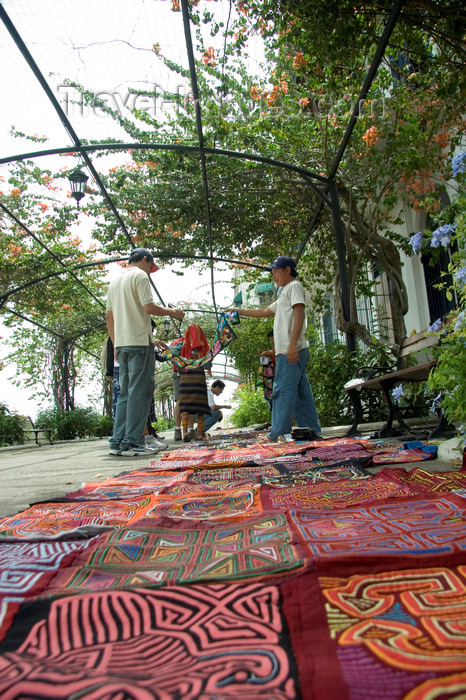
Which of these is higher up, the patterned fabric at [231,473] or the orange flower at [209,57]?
the orange flower at [209,57]

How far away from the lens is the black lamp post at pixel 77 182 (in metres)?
8.07

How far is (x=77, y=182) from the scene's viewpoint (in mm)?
8156

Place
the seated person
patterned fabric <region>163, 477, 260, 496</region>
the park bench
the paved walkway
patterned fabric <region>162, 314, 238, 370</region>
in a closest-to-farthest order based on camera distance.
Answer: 1. patterned fabric <region>163, 477, 260, 496</region>
2. the paved walkway
3. patterned fabric <region>162, 314, 238, 370</region>
4. the seated person
5. the park bench

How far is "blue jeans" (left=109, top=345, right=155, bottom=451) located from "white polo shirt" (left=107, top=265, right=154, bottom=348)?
10 centimetres

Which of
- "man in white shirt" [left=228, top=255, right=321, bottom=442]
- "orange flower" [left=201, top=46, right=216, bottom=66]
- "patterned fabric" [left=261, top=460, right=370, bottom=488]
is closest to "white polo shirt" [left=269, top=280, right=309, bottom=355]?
"man in white shirt" [left=228, top=255, right=321, bottom=442]

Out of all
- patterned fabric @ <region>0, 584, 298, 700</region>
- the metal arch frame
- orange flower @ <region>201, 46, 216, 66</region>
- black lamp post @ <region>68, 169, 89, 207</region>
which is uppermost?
orange flower @ <region>201, 46, 216, 66</region>

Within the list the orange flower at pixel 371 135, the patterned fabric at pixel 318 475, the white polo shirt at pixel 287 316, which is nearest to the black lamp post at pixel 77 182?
the orange flower at pixel 371 135

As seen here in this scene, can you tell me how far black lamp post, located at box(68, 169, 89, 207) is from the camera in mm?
8070

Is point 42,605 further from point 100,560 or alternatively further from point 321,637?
point 321,637


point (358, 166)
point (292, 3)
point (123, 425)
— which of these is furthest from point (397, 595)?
point (358, 166)

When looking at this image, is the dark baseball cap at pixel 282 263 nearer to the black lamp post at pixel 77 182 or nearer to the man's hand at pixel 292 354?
the man's hand at pixel 292 354

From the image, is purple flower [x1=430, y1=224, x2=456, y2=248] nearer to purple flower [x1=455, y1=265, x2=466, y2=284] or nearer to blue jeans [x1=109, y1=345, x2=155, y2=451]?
purple flower [x1=455, y1=265, x2=466, y2=284]

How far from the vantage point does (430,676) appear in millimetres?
722

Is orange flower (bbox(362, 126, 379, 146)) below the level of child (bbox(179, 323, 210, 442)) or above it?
above
